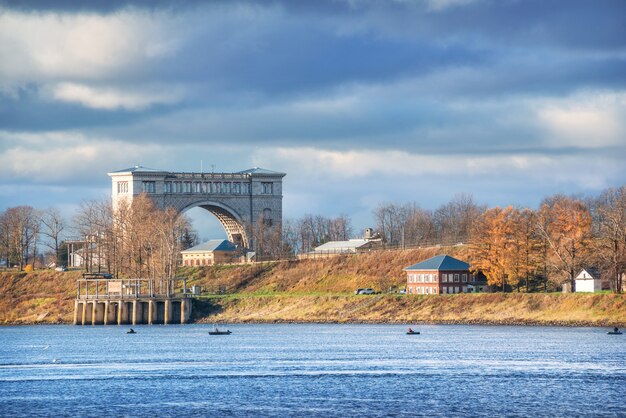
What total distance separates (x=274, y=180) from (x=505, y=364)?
122054mm

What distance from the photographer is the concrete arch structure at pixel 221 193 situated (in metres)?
184

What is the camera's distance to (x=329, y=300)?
132375mm

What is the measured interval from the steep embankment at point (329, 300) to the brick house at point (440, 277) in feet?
11.9

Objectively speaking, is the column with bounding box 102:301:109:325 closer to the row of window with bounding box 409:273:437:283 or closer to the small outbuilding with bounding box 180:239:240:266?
the row of window with bounding box 409:273:437:283

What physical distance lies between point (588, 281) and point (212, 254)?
231ft

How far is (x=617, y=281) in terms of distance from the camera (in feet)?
365

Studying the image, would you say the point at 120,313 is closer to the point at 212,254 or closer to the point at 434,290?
the point at 434,290

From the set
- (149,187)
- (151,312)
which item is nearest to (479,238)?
(151,312)

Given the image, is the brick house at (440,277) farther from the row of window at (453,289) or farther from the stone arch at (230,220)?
the stone arch at (230,220)

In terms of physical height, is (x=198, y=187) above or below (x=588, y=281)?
above

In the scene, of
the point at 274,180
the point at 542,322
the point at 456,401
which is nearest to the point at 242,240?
the point at 274,180

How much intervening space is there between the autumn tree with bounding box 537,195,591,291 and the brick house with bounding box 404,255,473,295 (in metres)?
9.44

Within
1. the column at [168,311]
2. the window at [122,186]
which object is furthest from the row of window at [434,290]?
the window at [122,186]

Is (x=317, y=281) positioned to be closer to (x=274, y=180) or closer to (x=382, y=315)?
(x=382, y=315)
